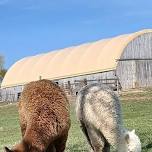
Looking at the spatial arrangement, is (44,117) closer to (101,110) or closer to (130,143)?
(101,110)

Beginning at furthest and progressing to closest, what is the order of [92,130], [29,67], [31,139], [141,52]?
1. [29,67]
2. [141,52]
3. [92,130]
4. [31,139]

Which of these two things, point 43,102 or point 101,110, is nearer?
point 43,102

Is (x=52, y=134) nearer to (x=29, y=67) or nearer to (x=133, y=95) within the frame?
(x=133, y=95)

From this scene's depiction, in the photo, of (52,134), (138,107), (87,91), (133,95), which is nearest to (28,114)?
(52,134)

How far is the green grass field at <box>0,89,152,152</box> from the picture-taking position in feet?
42.0

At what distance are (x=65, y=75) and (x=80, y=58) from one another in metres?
2.43

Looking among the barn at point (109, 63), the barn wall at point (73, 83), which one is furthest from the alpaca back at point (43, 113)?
the barn at point (109, 63)

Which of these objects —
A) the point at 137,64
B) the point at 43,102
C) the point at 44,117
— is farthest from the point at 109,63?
the point at 44,117

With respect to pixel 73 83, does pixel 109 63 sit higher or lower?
higher

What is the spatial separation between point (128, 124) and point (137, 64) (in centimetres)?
3124

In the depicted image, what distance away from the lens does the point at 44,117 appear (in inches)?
361

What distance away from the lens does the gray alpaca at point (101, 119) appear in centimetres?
926

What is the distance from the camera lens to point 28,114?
960 cm

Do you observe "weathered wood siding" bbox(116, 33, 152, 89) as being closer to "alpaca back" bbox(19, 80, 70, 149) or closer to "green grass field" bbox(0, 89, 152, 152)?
"green grass field" bbox(0, 89, 152, 152)
